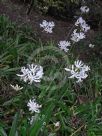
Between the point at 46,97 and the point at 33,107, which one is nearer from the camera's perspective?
the point at 33,107

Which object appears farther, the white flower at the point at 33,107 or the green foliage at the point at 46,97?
the white flower at the point at 33,107

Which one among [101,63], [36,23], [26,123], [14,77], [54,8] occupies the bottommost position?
[26,123]

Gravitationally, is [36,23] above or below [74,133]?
above

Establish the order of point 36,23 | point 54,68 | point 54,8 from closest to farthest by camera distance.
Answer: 1. point 54,68
2. point 36,23
3. point 54,8

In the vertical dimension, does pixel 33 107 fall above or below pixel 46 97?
below

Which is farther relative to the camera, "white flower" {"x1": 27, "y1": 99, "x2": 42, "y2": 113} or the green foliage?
"white flower" {"x1": 27, "y1": 99, "x2": 42, "y2": 113}

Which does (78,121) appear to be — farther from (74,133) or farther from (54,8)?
(54,8)

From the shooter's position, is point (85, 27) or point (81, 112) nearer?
point (81, 112)

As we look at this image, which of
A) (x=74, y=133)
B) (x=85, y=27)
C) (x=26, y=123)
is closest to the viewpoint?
(x=26, y=123)

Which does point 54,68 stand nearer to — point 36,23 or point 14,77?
point 14,77

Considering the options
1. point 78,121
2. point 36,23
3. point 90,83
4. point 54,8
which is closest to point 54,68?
point 90,83
